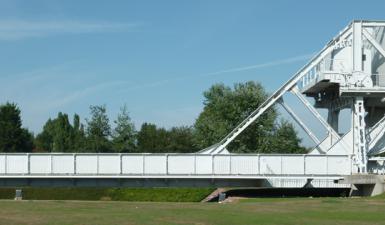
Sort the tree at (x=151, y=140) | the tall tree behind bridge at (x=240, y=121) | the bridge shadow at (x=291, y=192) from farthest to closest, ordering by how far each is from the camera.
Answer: the tree at (x=151, y=140) → the tall tree behind bridge at (x=240, y=121) → the bridge shadow at (x=291, y=192)

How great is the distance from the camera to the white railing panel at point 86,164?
1832 inches

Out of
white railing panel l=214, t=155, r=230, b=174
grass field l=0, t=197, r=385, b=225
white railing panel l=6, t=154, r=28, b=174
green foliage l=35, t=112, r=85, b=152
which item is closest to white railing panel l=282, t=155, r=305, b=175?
white railing panel l=214, t=155, r=230, b=174

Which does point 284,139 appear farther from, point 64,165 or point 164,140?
point 64,165

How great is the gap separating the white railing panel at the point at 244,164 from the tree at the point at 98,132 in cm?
3201

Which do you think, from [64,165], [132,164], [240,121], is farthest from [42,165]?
[240,121]

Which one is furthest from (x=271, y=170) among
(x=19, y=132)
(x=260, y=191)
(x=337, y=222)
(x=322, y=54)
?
(x=19, y=132)

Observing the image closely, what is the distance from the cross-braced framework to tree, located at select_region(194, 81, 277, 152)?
17686mm

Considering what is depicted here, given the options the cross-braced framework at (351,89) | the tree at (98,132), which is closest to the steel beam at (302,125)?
the cross-braced framework at (351,89)

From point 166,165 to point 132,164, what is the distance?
2.43m

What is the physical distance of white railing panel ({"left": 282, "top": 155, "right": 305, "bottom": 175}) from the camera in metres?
47.2

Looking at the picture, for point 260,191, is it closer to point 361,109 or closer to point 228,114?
point 361,109

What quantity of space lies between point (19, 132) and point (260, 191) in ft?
183

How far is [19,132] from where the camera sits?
318ft

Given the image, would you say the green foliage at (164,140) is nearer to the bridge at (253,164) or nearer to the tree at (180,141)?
the tree at (180,141)
